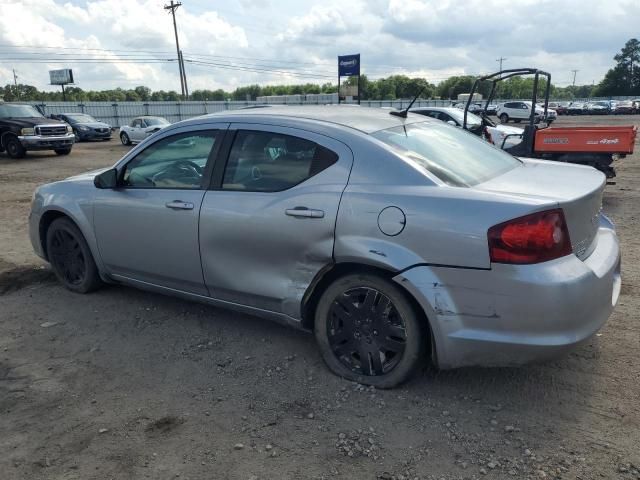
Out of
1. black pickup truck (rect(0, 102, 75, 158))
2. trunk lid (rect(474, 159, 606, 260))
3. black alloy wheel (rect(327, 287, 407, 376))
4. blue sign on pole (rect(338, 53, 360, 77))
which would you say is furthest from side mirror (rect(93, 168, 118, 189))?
blue sign on pole (rect(338, 53, 360, 77))

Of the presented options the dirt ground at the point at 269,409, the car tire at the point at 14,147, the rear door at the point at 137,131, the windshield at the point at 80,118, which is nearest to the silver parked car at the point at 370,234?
the dirt ground at the point at 269,409

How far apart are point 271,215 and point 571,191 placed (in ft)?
5.81

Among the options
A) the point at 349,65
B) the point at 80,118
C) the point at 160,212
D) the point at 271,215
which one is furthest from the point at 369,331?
the point at 349,65

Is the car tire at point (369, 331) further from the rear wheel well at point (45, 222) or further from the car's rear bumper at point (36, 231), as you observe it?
the car's rear bumper at point (36, 231)

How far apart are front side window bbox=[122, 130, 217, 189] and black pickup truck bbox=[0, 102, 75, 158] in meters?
16.6

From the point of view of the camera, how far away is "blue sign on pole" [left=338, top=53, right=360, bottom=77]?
107ft

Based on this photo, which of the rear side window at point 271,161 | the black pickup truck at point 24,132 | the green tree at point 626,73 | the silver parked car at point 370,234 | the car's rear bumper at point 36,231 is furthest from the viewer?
the green tree at point 626,73

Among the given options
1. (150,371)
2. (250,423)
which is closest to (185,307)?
(150,371)

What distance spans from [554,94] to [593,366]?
457ft

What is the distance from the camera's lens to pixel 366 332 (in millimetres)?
3201

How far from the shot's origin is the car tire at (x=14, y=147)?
18406mm

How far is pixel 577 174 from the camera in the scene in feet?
11.6

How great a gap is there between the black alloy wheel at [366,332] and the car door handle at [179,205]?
1.29m

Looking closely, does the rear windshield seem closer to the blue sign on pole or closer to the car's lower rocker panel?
the car's lower rocker panel
